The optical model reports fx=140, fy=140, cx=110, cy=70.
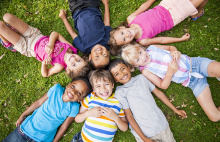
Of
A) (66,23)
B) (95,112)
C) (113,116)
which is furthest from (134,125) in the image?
(66,23)

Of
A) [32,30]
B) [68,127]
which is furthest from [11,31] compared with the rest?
[68,127]

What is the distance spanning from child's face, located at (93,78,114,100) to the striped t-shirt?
0.26 m

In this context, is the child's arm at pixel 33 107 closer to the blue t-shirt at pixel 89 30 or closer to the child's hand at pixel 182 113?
the blue t-shirt at pixel 89 30

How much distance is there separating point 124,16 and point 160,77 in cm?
244

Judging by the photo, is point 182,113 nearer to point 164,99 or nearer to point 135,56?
point 164,99

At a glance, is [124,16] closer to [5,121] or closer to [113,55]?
[113,55]

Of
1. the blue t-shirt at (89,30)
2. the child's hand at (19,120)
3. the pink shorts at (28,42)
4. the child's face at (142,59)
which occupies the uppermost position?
the pink shorts at (28,42)

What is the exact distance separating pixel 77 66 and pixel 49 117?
1.74 meters

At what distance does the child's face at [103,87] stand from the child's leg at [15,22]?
2.86 meters

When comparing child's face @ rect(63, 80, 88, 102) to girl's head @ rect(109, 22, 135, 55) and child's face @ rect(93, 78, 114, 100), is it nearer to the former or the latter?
child's face @ rect(93, 78, 114, 100)

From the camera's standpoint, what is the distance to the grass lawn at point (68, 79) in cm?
430

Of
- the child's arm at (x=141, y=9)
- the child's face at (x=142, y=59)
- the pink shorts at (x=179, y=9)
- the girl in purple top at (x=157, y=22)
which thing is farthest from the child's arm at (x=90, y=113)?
the pink shorts at (x=179, y=9)

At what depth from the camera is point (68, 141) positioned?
4551 millimetres

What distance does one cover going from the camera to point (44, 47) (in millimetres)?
4418
